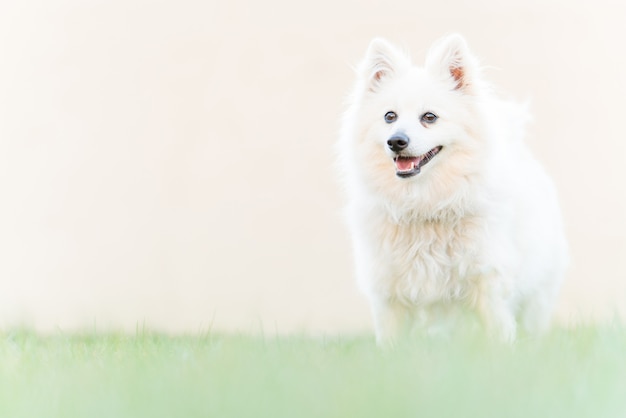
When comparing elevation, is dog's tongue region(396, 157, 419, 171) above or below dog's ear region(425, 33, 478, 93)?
below

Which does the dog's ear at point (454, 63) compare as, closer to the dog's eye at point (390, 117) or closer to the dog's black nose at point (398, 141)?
the dog's eye at point (390, 117)

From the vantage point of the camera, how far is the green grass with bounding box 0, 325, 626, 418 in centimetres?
253

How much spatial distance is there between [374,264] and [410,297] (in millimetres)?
206

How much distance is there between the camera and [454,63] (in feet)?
12.7

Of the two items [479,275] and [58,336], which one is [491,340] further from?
[58,336]

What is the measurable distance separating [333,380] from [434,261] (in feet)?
3.86

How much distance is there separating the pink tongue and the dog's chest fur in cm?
27

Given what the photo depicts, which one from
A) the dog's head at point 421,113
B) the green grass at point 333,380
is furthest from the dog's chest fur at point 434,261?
the green grass at point 333,380

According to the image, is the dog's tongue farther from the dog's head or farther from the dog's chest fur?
the dog's chest fur

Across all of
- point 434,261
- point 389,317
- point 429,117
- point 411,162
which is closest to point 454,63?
point 429,117

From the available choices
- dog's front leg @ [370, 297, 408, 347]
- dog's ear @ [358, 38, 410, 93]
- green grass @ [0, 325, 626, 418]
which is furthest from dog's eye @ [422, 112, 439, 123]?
green grass @ [0, 325, 626, 418]

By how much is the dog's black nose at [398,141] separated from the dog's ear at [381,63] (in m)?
0.41

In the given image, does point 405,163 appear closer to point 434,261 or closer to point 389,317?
point 434,261

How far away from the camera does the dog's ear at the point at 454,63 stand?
12.6ft
